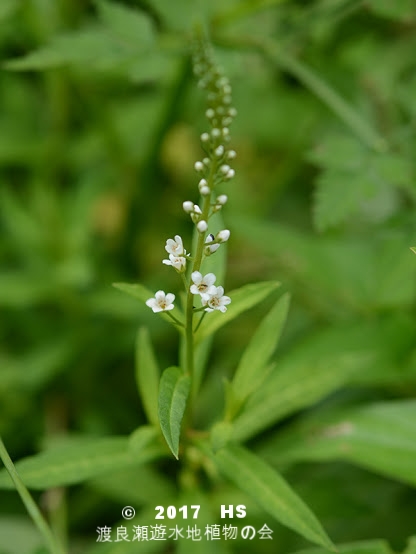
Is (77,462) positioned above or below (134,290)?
below

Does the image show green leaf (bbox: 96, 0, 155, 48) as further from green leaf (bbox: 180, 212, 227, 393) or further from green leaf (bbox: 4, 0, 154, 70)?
green leaf (bbox: 180, 212, 227, 393)

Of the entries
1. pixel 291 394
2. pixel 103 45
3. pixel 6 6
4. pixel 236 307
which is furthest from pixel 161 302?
pixel 6 6

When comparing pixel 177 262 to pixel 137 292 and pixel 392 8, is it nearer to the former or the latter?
pixel 137 292

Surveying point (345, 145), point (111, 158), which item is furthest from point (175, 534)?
point (111, 158)

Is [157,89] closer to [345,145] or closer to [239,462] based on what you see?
[345,145]

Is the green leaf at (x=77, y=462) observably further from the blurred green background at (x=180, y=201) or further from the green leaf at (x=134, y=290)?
the blurred green background at (x=180, y=201)

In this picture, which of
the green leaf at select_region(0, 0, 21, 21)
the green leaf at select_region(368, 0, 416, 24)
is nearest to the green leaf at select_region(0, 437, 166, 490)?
the green leaf at select_region(0, 0, 21, 21)

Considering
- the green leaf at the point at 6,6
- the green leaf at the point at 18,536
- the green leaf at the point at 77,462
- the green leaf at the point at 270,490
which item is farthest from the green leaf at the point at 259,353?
the green leaf at the point at 6,6
